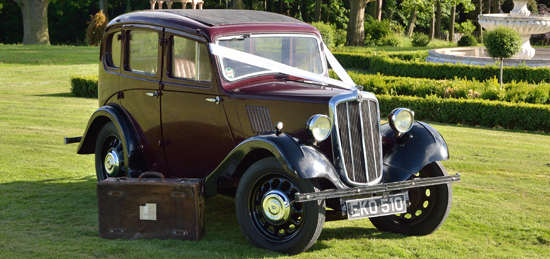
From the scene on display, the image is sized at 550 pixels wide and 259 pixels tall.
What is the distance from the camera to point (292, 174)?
15.5 ft

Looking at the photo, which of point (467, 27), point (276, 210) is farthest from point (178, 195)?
point (467, 27)

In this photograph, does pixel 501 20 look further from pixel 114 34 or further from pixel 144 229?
pixel 144 229

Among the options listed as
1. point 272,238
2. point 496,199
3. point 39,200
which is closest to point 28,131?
point 39,200

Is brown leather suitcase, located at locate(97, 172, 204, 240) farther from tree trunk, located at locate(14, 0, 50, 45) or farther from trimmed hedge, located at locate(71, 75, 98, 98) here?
tree trunk, located at locate(14, 0, 50, 45)

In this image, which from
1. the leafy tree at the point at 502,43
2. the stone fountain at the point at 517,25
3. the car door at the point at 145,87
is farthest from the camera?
the stone fountain at the point at 517,25

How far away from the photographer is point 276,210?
4.96 m

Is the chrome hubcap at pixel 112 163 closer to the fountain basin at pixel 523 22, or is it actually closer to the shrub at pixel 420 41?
the fountain basin at pixel 523 22

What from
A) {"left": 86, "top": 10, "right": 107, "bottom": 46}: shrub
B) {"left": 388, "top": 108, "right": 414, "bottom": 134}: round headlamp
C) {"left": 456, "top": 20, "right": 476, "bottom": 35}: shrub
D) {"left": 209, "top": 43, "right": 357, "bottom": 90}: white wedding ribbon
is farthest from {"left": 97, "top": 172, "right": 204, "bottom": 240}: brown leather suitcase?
{"left": 456, "top": 20, "right": 476, "bottom": 35}: shrub

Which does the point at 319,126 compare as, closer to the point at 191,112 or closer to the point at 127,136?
the point at 191,112

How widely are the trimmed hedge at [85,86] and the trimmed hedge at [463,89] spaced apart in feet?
23.6

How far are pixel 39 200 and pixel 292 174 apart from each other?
347 centimetres

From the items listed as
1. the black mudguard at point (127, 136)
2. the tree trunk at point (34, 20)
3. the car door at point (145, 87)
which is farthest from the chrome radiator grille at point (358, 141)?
the tree trunk at point (34, 20)

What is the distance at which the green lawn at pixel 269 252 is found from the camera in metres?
5.12

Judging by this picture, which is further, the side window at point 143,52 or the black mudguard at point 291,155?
the side window at point 143,52
